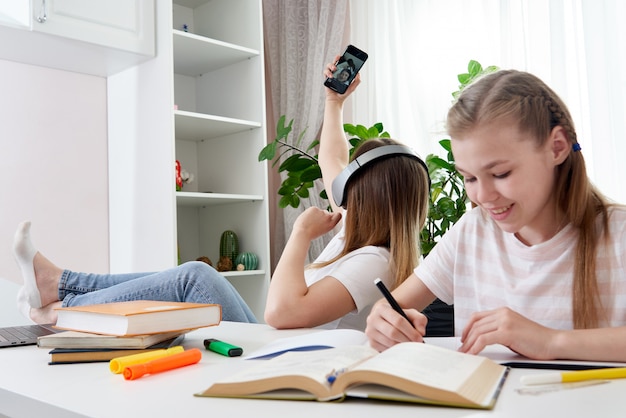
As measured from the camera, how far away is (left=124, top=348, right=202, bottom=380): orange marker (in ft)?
2.68

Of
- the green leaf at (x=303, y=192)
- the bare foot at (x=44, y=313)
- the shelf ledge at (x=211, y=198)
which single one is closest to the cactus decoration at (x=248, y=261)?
the shelf ledge at (x=211, y=198)

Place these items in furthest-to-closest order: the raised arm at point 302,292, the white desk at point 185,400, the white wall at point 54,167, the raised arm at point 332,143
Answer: the white wall at point 54,167 → the raised arm at point 332,143 → the raised arm at point 302,292 → the white desk at point 185,400

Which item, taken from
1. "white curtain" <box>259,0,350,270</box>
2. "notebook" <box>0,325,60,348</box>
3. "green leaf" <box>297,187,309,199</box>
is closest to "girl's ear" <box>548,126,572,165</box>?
"notebook" <box>0,325,60,348</box>

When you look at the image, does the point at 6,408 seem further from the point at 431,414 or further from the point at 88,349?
the point at 431,414

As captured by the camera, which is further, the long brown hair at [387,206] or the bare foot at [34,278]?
the bare foot at [34,278]

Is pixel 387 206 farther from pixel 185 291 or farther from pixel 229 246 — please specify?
pixel 229 246

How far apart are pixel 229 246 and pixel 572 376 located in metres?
2.48

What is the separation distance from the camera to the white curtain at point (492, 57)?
2.31 metres

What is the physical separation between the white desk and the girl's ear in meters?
0.45

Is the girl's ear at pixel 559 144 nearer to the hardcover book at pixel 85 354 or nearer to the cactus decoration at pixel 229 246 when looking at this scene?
the hardcover book at pixel 85 354

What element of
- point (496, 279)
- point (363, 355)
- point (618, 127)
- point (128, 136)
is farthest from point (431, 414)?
point (128, 136)

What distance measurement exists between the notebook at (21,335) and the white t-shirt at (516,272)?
0.74 m

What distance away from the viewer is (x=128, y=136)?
2939 millimetres

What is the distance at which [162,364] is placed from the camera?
0.86m
